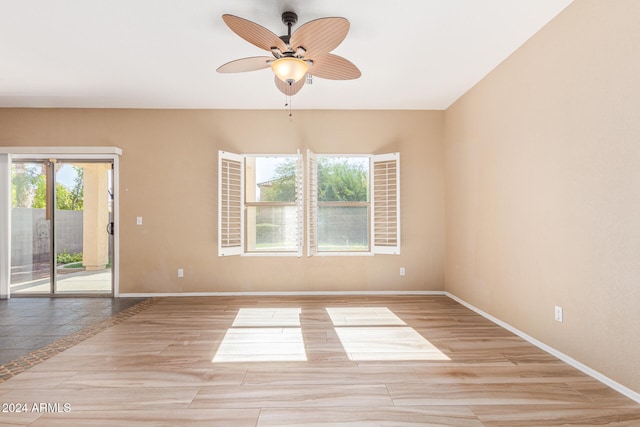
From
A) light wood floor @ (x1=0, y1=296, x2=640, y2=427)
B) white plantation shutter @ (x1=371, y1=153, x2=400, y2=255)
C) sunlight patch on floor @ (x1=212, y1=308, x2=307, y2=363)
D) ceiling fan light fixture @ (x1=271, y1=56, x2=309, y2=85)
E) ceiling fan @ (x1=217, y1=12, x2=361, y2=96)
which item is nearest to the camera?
light wood floor @ (x1=0, y1=296, x2=640, y2=427)

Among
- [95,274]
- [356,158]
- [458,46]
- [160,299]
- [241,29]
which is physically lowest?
[160,299]

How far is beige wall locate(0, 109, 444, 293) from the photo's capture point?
4531 millimetres

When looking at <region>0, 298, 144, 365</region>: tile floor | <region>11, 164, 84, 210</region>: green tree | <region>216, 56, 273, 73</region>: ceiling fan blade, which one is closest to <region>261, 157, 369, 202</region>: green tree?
<region>216, 56, 273, 73</region>: ceiling fan blade

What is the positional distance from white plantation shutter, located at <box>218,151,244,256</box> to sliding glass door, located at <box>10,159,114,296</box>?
5.52 ft

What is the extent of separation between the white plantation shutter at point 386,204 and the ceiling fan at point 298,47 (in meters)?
1.97

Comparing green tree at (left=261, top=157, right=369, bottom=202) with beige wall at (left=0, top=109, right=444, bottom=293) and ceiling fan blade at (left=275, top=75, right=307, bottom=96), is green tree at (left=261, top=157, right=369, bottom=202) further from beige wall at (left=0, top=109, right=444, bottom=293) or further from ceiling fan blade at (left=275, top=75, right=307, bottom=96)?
ceiling fan blade at (left=275, top=75, right=307, bottom=96)

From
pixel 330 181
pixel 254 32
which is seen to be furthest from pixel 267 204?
pixel 254 32

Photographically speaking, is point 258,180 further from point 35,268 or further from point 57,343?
point 35,268

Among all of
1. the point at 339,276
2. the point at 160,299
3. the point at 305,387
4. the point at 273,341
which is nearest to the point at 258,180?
the point at 339,276

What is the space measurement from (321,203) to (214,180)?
5.24 ft

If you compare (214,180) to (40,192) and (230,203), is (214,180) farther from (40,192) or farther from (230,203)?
(40,192)

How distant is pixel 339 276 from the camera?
15.2 feet

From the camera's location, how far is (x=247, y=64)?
2.57 metres

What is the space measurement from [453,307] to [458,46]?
2.93 m
